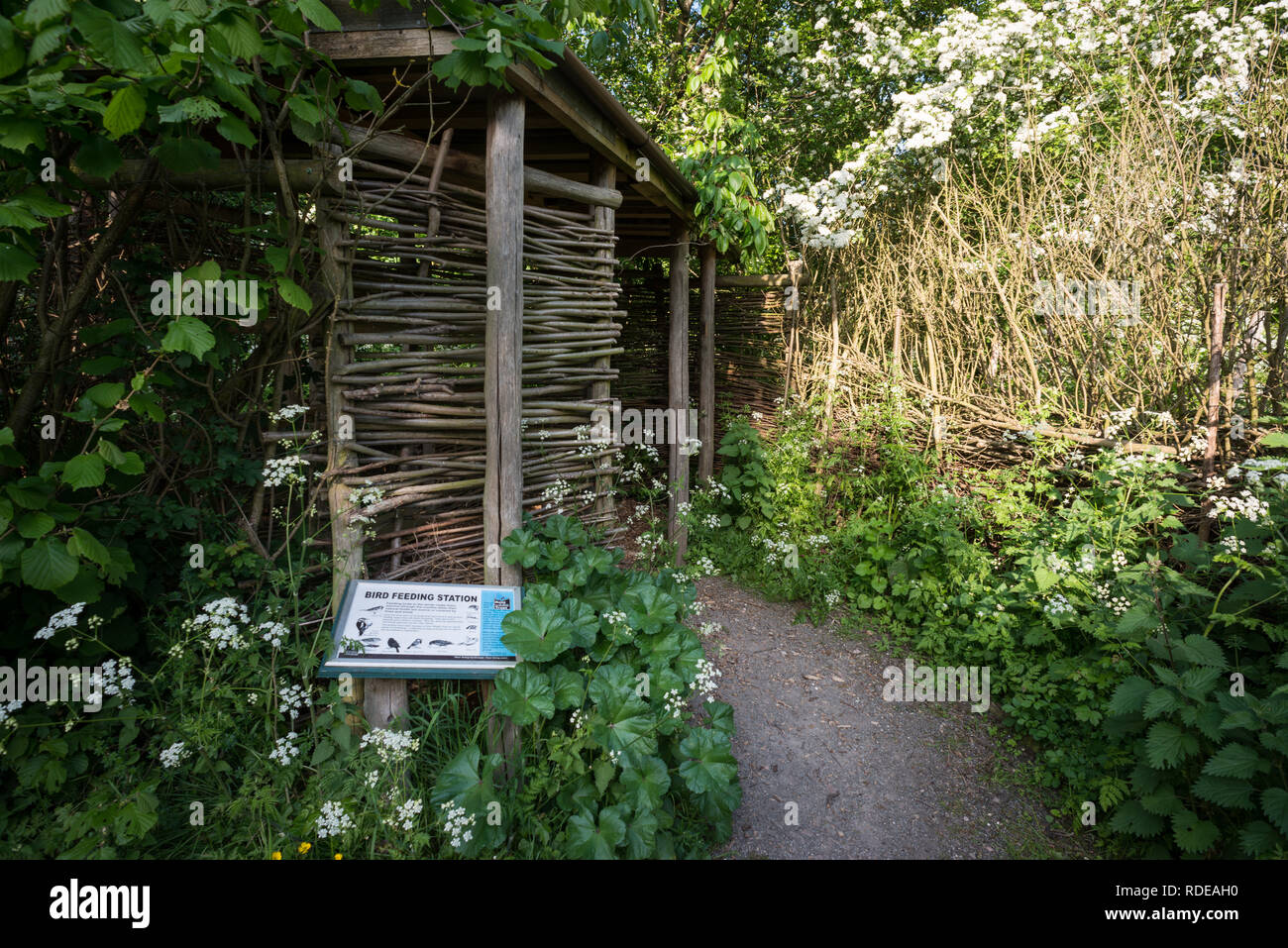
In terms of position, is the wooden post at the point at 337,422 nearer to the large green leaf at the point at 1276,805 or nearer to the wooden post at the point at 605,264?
the wooden post at the point at 605,264

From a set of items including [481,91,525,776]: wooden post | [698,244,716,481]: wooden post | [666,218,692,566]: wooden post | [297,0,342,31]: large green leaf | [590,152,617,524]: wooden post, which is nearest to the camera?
[297,0,342,31]: large green leaf

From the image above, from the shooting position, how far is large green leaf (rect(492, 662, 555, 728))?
2479mm

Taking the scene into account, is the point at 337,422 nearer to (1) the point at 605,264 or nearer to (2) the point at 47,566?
(2) the point at 47,566

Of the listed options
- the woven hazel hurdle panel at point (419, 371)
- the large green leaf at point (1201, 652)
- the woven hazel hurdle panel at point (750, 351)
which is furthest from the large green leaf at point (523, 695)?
the woven hazel hurdle panel at point (750, 351)

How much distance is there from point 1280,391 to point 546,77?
4.30 meters

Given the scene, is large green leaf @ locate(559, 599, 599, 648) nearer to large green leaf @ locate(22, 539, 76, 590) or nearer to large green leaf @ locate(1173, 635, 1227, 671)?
large green leaf @ locate(22, 539, 76, 590)

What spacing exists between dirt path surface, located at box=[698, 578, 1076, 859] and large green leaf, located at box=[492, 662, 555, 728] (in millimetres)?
1096

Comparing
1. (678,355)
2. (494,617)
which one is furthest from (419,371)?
(678,355)

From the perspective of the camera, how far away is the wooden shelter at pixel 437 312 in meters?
3.07

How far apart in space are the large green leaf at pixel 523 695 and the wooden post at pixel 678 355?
3520mm

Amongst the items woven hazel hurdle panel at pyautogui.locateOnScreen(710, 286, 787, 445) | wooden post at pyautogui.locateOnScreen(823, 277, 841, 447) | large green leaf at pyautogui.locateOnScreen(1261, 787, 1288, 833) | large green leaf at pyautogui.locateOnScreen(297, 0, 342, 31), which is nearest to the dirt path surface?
large green leaf at pyautogui.locateOnScreen(1261, 787, 1288, 833)

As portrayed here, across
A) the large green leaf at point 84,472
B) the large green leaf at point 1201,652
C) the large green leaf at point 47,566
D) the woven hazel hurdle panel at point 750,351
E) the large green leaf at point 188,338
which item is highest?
the woven hazel hurdle panel at point 750,351

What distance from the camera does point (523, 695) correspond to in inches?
99.5
